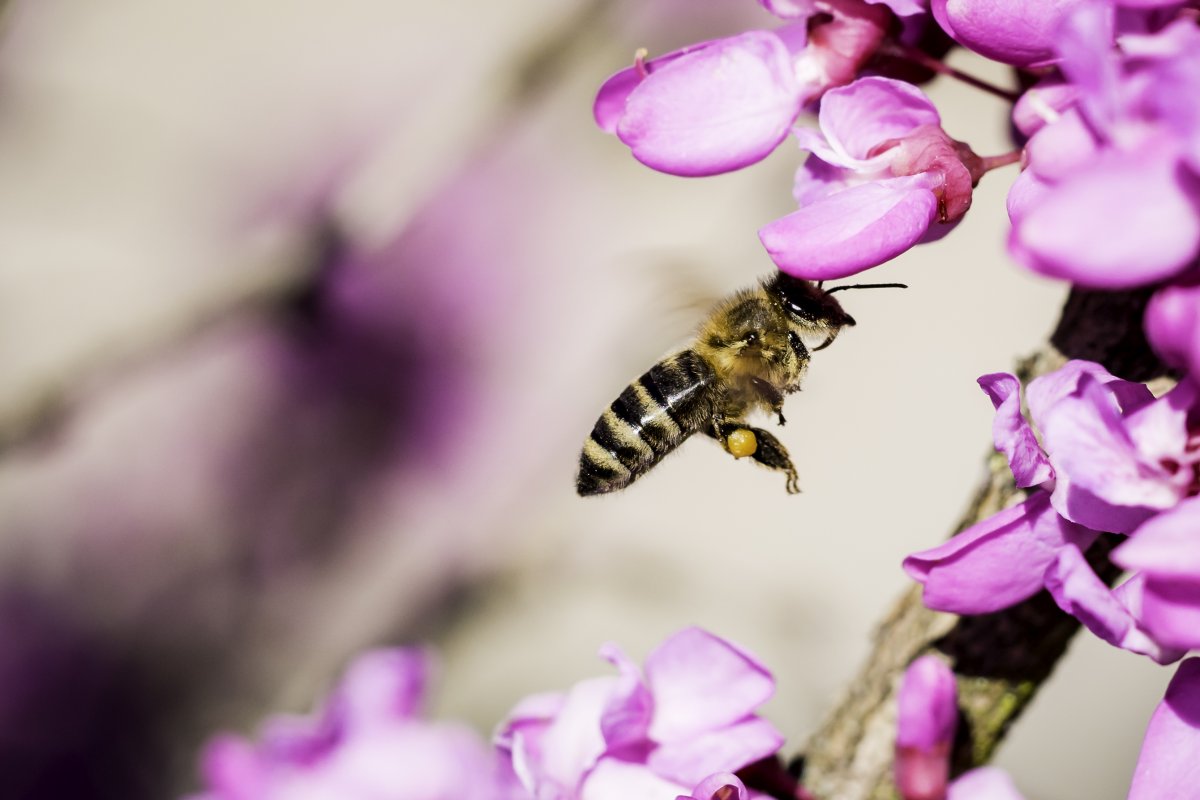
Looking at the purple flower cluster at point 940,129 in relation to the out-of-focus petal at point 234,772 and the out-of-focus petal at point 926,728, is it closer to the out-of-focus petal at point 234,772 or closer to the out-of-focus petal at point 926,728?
the out-of-focus petal at point 926,728

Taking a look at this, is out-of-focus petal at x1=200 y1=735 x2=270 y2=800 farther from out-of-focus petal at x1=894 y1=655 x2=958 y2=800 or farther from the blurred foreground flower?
out-of-focus petal at x1=894 y1=655 x2=958 y2=800

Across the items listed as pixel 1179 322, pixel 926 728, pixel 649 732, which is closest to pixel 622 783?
pixel 649 732

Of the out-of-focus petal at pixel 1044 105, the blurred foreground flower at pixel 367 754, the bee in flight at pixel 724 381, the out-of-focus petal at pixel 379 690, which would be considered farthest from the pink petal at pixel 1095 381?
the out-of-focus petal at pixel 379 690

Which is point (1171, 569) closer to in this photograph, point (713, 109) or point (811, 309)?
point (713, 109)

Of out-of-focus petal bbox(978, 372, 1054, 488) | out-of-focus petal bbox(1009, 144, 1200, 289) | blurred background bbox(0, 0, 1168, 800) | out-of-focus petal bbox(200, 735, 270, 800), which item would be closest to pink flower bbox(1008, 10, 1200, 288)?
out-of-focus petal bbox(1009, 144, 1200, 289)

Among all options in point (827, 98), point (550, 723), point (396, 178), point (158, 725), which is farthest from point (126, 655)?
point (827, 98)

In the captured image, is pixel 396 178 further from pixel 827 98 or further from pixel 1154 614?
pixel 1154 614
